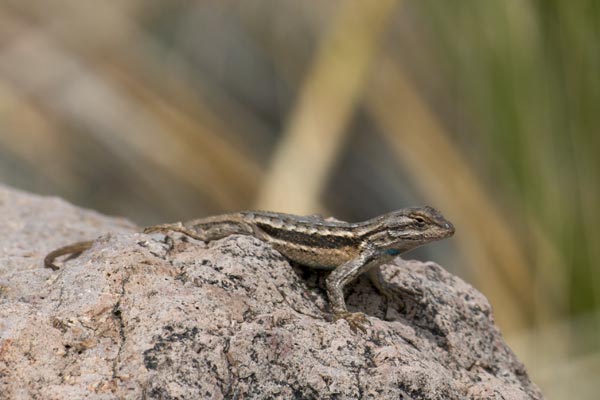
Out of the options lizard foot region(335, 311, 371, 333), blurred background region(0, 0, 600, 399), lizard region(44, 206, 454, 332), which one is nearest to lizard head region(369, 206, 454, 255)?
lizard region(44, 206, 454, 332)

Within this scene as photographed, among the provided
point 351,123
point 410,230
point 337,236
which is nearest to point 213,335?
point 337,236

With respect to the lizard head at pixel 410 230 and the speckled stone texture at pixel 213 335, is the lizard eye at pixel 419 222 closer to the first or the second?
the lizard head at pixel 410 230

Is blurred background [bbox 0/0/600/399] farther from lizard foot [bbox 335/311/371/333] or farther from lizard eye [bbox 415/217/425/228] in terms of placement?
lizard foot [bbox 335/311/371/333]

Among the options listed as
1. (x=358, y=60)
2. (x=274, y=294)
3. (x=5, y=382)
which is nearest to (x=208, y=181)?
(x=358, y=60)

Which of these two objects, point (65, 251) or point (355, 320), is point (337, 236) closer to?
point (355, 320)

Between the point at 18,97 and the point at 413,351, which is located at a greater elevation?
the point at 18,97

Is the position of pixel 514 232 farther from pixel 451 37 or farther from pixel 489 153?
pixel 451 37

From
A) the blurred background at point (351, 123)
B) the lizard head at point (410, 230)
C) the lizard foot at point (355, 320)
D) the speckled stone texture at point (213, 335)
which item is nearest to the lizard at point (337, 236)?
the lizard head at point (410, 230)

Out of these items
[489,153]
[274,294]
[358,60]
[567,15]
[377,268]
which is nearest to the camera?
[274,294]
